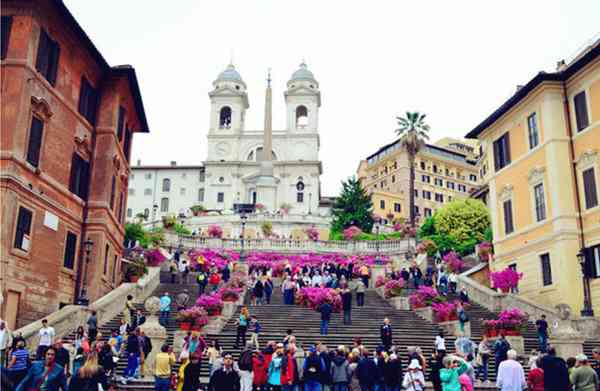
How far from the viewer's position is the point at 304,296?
27.2 metres

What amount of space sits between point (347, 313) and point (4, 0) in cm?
1720

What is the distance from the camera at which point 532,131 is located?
30.5 meters

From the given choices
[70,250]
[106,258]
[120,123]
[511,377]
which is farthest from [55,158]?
[511,377]

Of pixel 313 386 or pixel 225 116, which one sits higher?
pixel 225 116

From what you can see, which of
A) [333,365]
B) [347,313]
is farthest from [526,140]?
[333,365]

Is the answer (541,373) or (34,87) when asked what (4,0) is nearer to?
(34,87)

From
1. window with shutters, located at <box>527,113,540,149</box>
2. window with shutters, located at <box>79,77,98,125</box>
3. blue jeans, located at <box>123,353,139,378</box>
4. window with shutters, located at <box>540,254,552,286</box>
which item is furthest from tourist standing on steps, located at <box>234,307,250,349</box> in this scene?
window with shutters, located at <box>527,113,540,149</box>

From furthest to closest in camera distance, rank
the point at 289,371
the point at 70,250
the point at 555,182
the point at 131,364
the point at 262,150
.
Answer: the point at 262,150 → the point at 555,182 → the point at 70,250 → the point at 131,364 → the point at 289,371

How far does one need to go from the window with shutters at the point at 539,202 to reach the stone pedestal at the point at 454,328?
8.54 metres

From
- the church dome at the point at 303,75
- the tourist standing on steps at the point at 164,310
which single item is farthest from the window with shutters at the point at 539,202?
the church dome at the point at 303,75

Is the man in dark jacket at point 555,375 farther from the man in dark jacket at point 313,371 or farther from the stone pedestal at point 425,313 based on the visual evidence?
the stone pedestal at point 425,313

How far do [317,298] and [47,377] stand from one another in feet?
53.4

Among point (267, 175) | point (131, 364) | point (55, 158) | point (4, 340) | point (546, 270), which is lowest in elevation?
point (131, 364)

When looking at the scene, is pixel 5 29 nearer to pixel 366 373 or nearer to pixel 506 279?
pixel 366 373
